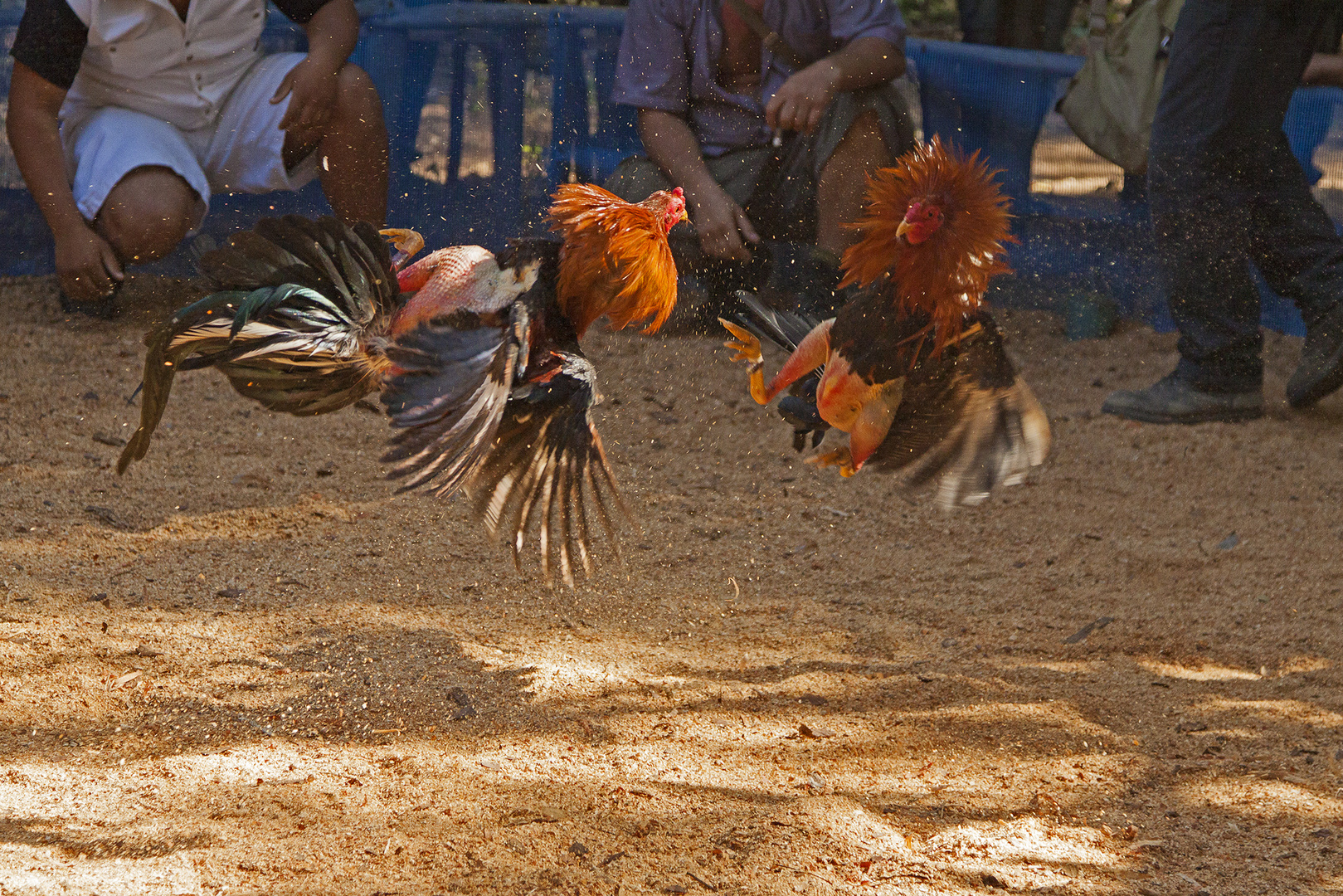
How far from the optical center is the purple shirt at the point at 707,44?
4.53 meters

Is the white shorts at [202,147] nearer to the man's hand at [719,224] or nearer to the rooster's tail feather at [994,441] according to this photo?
the man's hand at [719,224]

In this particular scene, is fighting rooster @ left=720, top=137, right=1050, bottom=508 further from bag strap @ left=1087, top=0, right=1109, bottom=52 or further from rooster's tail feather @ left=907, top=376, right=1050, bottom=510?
bag strap @ left=1087, top=0, right=1109, bottom=52

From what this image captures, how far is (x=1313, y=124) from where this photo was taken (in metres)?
5.00

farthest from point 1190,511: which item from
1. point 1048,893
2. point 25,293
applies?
point 25,293

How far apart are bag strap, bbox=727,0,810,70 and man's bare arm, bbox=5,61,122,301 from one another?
244cm

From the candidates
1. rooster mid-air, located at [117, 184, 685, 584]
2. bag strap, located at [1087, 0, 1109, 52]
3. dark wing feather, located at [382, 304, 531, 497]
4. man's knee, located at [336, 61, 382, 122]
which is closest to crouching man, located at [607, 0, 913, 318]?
bag strap, located at [1087, 0, 1109, 52]

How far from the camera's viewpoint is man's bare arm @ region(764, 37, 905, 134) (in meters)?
4.27

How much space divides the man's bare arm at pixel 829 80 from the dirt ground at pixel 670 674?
1211 mm

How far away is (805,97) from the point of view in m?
4.28

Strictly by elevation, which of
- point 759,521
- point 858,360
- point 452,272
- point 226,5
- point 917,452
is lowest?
point 759,521

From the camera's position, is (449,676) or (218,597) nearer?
(449,676)

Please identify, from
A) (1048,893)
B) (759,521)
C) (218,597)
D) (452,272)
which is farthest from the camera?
(759,521)

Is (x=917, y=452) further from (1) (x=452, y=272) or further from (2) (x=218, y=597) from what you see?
(2) (x=218, y=597)

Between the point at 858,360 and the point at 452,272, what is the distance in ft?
2.80
